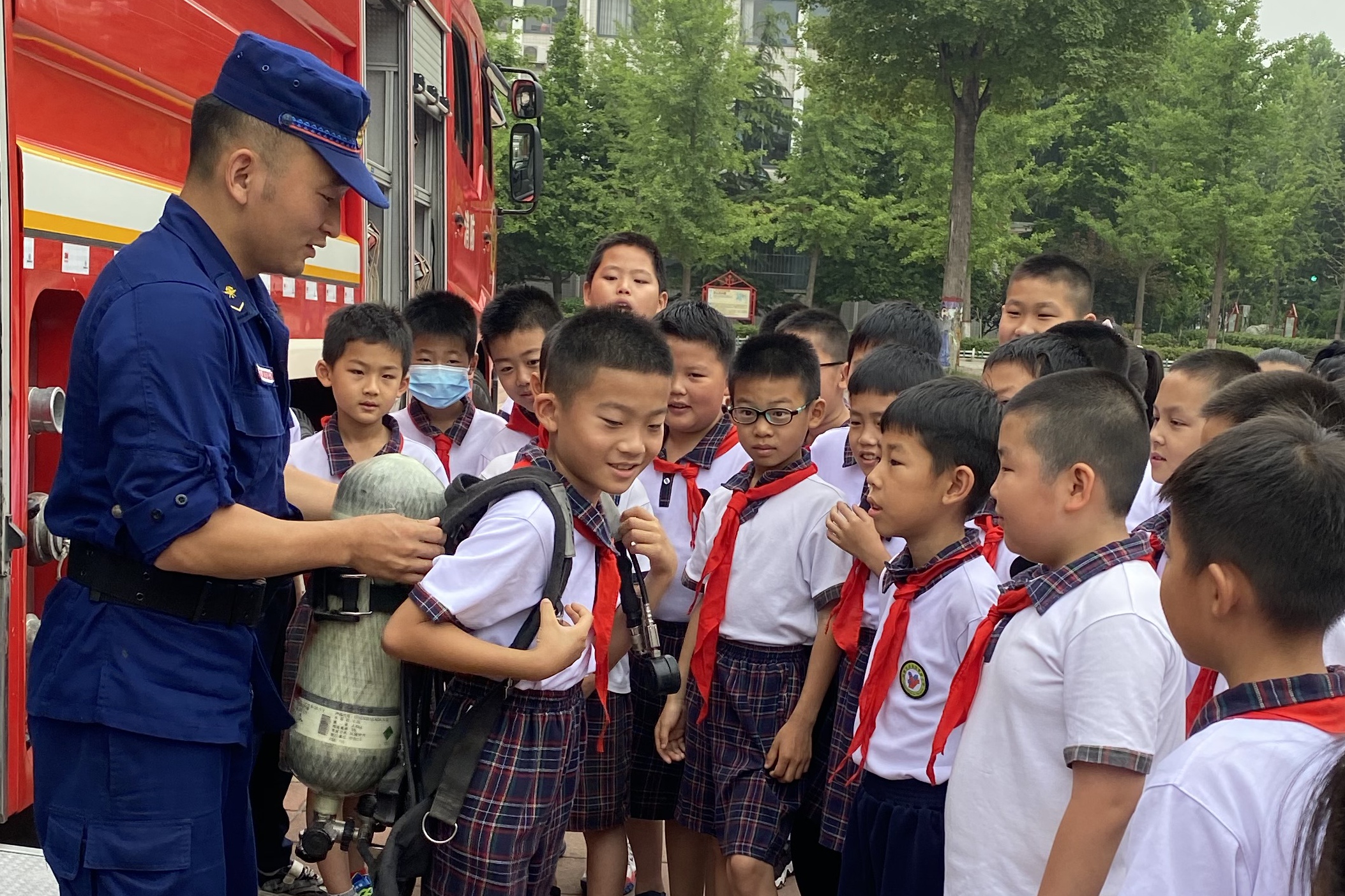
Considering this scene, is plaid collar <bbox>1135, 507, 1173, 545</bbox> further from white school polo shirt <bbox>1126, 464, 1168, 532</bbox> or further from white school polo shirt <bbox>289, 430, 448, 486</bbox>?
white school polo shirt <bbox>289, 430, 448, 486</bbox>

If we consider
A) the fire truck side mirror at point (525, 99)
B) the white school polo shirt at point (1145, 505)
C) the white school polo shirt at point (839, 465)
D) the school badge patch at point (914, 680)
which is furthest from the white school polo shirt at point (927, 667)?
the fire truck side mirror at point (525, 99)

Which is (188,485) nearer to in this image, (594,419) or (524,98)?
(594,419)

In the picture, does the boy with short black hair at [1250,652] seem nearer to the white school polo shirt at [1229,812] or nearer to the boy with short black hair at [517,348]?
the white school polo shirt at [1229,812]

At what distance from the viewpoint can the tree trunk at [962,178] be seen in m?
19.2

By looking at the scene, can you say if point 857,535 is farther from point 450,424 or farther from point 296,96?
point 450,424

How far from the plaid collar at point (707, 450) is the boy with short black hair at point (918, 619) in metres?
0.89

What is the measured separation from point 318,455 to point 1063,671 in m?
2.44

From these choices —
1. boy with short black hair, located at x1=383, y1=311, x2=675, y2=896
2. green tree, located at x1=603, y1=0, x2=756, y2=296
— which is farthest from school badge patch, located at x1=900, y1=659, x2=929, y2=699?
green tree, located at x1=603, y1=0, x2=756, y2=296

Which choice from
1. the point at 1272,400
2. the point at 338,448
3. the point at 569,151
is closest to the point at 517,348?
the point at 338,448

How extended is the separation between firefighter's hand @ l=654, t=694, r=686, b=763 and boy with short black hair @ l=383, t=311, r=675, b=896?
0.57 m

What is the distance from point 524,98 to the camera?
26.6 ft

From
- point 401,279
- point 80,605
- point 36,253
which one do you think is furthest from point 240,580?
point 401,279

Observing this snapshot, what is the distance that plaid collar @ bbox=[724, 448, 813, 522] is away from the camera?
3.12 m

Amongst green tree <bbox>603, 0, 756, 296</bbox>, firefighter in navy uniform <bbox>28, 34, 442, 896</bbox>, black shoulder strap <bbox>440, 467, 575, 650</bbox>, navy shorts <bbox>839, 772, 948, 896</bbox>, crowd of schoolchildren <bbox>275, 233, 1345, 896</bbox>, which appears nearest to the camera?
crowd of schoolchildren <bbox>275, 233, 1345, 896</bbox>
